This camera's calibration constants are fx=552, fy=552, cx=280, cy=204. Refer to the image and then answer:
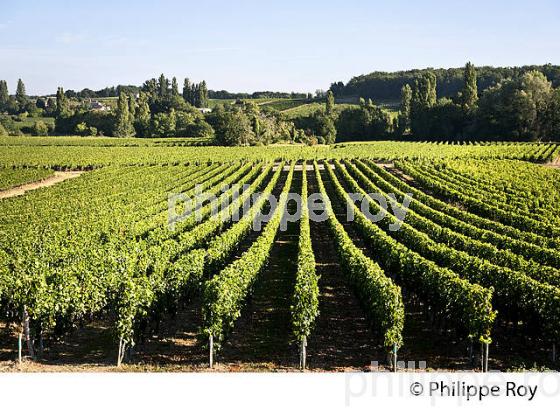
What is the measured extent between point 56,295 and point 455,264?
13.6m

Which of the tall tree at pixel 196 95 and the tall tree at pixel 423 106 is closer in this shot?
the tall tree at pixel 423 106

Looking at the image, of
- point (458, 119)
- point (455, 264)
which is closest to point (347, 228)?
point (455, 264)

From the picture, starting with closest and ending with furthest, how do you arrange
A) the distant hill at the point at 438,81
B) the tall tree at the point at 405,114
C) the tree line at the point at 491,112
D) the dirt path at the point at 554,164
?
the dirt path at the point at 554,164
the tree line at the point at 491,112
the tall tree at the point at 405,114
the distant hill at the point at 438,81

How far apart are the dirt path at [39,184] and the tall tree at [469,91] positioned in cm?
7043

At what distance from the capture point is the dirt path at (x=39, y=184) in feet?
164

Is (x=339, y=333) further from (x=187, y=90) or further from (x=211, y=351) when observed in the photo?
(x=187, y=90)

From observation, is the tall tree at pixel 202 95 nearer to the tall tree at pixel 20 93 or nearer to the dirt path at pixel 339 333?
the tall tree at pixel 20 93

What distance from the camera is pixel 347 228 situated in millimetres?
33562

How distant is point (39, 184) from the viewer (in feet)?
188

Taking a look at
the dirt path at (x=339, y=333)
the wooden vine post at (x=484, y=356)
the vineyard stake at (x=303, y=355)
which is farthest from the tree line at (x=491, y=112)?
the vineyard stake at (x=303, y=355)

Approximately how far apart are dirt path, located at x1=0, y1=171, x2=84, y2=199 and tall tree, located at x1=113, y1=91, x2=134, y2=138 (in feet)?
182

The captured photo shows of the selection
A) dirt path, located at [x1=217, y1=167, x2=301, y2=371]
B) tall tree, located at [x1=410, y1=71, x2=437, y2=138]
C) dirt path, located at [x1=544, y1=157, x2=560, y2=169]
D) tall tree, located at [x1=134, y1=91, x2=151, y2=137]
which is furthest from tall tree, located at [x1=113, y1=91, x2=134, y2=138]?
dirt path, located at [x1=217, y1=167, x2=301, y2=371]

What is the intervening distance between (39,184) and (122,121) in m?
67.2

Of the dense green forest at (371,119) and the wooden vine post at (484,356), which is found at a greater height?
the dense green forest at (371,119)
